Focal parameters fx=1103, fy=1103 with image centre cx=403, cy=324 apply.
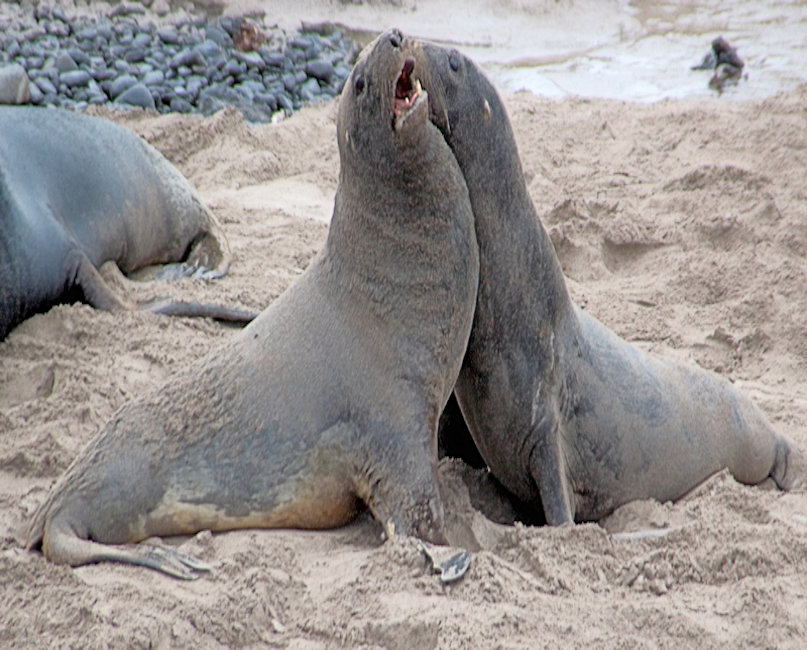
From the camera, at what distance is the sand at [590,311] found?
2379 mm

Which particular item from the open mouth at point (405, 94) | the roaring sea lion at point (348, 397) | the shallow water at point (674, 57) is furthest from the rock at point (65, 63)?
the open mouth at point (405, 94)

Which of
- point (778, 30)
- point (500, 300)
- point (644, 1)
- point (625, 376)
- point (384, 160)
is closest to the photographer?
point (384, 160)

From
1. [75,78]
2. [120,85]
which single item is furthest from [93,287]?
[75,78]

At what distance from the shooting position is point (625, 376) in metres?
3.41

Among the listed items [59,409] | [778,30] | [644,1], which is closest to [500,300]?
[59,409]

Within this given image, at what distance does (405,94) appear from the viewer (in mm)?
2879

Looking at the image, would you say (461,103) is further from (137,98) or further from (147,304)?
(137,98)

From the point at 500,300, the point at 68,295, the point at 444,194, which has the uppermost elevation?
the point at 444,194

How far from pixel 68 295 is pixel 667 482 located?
270cm

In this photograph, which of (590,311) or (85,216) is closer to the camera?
(590,311)

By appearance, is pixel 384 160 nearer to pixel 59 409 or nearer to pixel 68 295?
pixel 59 409

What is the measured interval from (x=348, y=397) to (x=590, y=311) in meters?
2.14

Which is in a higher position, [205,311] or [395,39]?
[395,39]

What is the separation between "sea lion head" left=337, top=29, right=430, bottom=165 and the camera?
276 cm
